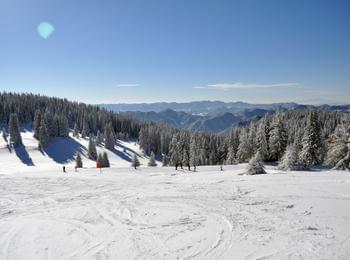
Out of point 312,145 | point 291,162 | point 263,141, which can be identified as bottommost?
point 291,162

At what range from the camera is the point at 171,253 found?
33.8ft

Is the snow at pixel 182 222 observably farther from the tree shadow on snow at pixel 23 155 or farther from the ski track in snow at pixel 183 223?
the tree shadow on snow at pixel 23 155

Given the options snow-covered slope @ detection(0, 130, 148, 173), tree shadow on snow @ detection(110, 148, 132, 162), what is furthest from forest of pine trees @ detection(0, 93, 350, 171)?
snow-covered slope @ detection(0, 130, 148, 173)

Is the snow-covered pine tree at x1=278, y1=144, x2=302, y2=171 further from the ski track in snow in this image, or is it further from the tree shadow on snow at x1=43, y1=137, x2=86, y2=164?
the tree shadow on snow at x1=43, y1=137, x2=86, y2=164

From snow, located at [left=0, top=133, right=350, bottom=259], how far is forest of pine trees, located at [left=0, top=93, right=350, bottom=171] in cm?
1659

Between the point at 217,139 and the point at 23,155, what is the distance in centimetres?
6623

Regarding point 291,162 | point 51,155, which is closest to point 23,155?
point 51,155

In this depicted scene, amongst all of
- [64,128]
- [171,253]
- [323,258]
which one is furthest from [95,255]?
[64,128]

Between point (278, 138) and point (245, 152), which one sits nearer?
point (278, 138)

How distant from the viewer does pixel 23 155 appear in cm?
8594

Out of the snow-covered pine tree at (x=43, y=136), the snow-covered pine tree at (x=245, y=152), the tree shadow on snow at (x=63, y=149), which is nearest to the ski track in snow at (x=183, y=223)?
the snow-covered pine tree at (x=245, y=152)

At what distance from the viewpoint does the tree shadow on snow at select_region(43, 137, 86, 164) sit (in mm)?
93562

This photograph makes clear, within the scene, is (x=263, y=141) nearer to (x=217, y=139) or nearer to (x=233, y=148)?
(x=233, y=148)

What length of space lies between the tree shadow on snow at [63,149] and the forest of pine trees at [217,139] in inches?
118
